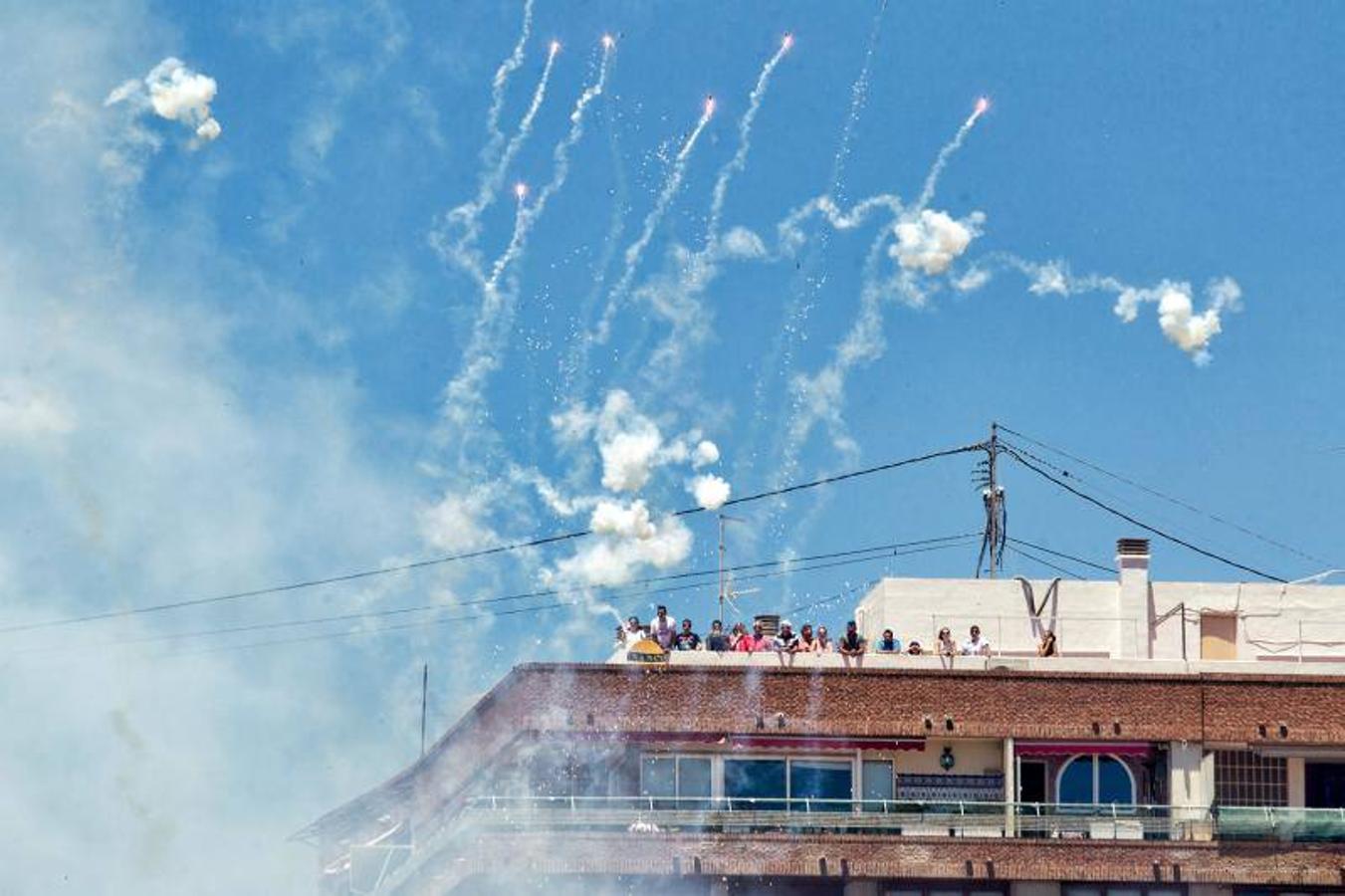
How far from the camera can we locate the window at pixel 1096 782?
10025cm

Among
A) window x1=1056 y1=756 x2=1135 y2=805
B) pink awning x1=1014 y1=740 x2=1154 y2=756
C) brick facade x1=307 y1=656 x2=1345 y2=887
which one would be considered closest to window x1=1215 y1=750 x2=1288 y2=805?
brick facade x1=307 y1=656 x2=1345 y2=887

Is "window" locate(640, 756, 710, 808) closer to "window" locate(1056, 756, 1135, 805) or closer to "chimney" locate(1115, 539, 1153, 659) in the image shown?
"window" locate(1056, 756, 1135, 805)

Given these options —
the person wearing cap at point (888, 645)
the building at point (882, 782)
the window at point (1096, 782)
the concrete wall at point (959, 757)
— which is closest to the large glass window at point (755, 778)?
the building at point (882, 782)

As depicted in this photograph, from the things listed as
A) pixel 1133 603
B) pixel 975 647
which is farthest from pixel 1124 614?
pixel 975 647

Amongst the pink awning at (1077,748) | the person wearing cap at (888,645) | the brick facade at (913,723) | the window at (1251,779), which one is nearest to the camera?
the brick facade at (913,723)

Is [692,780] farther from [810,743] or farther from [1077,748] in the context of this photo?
[1077,748]

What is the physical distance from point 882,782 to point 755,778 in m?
4.04

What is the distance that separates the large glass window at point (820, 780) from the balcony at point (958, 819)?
Answer: 44.0 inches

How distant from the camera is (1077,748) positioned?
A: 328ft

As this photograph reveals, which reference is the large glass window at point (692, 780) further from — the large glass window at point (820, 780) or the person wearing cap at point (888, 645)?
the person wearing cap at point (888, 645)

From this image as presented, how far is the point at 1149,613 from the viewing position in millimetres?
107750

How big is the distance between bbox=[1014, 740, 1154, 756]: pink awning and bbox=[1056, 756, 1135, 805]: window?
10.4 inches

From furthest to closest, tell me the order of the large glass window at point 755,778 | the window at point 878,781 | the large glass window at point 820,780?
the window at point 878,781 < the large glass window at point 820,780 < the large glass window at point 755,778

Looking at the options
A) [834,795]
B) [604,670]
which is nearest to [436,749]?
[604,670]
